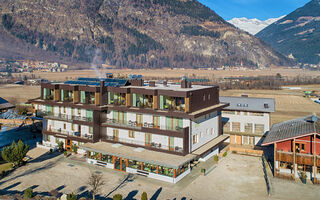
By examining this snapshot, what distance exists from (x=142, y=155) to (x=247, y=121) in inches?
805

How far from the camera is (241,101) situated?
4834 centimetres

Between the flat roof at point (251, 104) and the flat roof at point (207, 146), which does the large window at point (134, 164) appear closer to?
the flat roof at point (207, 146)

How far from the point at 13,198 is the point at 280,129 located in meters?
29.9

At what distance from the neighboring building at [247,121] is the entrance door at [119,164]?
1895 centimetres

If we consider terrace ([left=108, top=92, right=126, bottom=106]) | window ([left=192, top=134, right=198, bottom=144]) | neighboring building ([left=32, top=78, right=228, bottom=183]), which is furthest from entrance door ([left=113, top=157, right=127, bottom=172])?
window ([left=192, top=134, right=198, bottom=144])

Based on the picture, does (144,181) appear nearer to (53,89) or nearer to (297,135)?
(297,135)

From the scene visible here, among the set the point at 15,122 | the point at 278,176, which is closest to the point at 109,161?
the point at 278,176

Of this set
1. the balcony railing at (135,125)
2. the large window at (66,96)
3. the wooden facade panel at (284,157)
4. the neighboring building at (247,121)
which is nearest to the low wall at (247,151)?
the neighboring building at (247,121)

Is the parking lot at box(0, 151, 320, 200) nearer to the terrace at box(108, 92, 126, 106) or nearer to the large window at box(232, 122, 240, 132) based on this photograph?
the terrace at box(108, 92, 126, 106)

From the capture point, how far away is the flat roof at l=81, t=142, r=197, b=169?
30750 mm

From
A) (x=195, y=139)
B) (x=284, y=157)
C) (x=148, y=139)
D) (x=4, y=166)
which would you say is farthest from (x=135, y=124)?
(x=284, y=157)

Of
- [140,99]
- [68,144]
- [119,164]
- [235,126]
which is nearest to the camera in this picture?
[119,164]

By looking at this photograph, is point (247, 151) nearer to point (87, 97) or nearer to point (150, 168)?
point (150, 168)

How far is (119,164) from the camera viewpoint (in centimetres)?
3475
